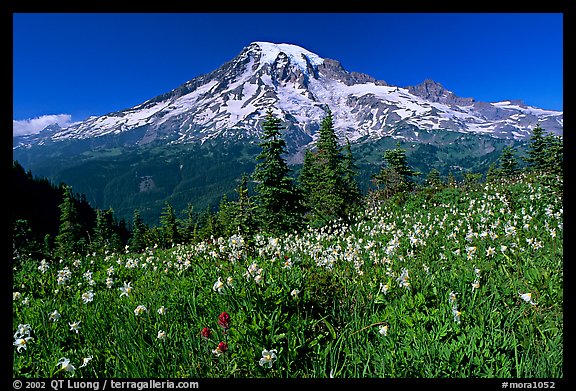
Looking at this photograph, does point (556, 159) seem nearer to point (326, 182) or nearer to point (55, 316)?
point (55, 316)

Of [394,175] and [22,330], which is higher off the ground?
[394,175]

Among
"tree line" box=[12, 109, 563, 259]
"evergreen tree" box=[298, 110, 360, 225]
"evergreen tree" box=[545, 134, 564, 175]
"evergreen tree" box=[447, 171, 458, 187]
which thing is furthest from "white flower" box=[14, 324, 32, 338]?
"evergreen tree" box=[447, 171, 458, 187]

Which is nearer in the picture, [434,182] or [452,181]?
[434,182]

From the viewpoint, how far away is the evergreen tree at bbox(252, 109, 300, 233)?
1908cm

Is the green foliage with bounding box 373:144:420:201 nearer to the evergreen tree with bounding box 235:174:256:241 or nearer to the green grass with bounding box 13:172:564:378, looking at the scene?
the evergreen tree with bounding box 235:174:256:241

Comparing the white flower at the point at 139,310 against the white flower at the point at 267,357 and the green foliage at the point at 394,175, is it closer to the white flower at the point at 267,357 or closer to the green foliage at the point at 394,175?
the white flower at the point at 267,357

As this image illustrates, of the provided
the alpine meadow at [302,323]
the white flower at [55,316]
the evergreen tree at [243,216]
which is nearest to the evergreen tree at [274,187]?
the evergreen tree at [243,216]

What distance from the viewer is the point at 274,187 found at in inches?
747

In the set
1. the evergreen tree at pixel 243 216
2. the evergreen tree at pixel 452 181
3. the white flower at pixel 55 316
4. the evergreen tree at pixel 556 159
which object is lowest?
the white flower at pixel 55 316

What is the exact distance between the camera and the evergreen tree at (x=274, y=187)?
62.6 feet

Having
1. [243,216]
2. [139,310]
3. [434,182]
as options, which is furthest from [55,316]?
[434,182]
